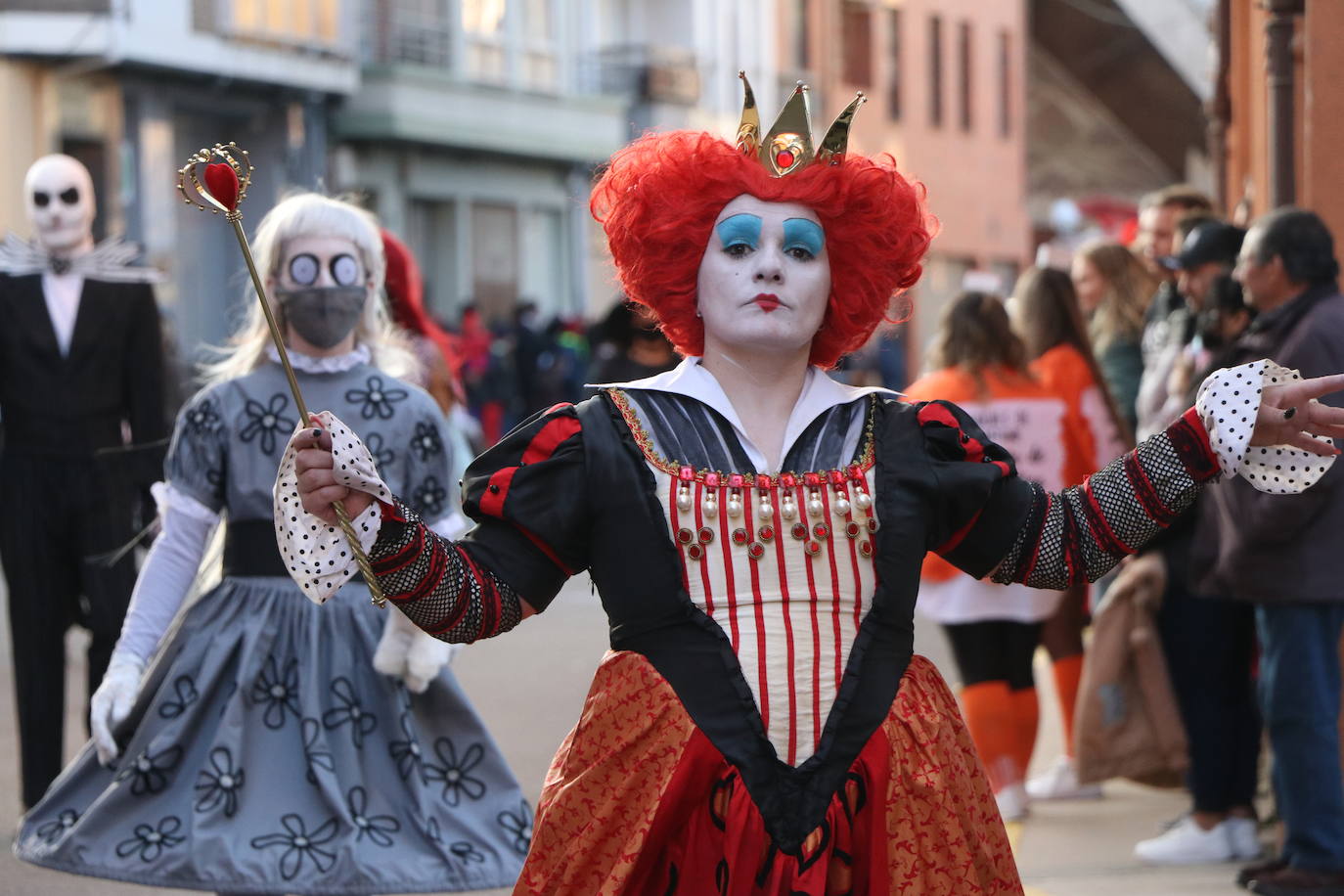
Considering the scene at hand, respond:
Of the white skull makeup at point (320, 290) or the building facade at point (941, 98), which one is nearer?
the white skull makeup at point (320, 290)

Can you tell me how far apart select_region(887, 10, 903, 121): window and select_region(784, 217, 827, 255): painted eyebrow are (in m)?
34.0

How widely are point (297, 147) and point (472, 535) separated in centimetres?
2397

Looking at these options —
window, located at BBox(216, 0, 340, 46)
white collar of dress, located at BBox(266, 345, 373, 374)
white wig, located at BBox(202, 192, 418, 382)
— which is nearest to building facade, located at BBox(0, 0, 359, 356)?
window, located at BBox(216, 0, 340, 46)

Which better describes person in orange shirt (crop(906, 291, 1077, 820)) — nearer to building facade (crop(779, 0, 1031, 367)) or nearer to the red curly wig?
the red curly wig

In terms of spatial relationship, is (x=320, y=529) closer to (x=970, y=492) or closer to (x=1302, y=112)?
(x=970, y=492)

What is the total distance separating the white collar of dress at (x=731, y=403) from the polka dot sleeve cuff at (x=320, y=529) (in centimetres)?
49

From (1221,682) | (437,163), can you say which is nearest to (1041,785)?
(1221,682)

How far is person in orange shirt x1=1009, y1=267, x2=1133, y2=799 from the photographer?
7.21 metres

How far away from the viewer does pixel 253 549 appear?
499 centimetres

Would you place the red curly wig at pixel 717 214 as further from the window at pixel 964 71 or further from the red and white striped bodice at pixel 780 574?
the window at pixel 964 71

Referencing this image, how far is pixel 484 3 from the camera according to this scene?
30094 mm

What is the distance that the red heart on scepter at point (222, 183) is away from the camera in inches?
123

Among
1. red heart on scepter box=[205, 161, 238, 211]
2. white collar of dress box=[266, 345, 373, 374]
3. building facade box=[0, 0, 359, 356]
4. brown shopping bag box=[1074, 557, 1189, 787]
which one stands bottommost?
brown shopping bag box=[1074, 557, 1189, 787]

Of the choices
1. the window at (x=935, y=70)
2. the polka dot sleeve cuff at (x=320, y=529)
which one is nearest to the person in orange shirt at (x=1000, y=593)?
the polka dot sleeve cuff at (x=320, y=529)
